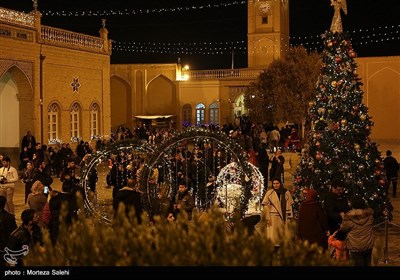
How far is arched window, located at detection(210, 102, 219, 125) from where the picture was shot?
4497 cm

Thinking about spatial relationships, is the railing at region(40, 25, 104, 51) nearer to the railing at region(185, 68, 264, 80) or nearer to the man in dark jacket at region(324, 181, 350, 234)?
the railing at region(185, 68, 264, 80)

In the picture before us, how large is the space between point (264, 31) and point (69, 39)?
22807 mm

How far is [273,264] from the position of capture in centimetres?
372

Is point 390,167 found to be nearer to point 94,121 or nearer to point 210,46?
point 94,121

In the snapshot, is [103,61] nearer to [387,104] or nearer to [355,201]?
[387,104]

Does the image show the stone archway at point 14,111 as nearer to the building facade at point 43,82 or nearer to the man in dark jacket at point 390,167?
the building facade at point 43,82

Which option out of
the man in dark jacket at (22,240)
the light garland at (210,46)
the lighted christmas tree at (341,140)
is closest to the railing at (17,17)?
the lighted christmas tree at (341,140)

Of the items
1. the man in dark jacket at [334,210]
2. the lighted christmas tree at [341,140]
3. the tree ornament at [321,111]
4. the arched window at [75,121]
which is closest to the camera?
the man in dark jacket at [334,210]

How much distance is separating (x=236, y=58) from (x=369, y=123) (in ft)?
143

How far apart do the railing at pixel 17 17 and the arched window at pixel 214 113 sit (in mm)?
21217

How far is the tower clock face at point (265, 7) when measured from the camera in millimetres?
48156

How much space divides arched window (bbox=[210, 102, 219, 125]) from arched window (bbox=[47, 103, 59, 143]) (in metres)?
18.9

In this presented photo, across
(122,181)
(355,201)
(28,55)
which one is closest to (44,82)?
(28,55)

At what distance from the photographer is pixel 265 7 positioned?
158 feet
